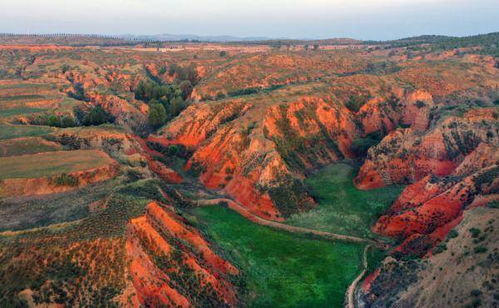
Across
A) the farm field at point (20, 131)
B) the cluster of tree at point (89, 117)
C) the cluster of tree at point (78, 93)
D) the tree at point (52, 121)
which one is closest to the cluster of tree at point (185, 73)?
the cluster of tree at point (78, 93)

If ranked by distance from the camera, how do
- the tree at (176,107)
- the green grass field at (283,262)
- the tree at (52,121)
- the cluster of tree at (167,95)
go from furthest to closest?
the tree at (176,107), the cluster of tree at (167,95), the tree at (52,121), the green grass field at (283,262)

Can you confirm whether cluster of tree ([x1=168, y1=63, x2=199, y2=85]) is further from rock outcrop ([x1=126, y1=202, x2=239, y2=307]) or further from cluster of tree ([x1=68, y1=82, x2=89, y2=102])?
rock outcrop ([x1=126, y1=202, x2=239, y2=307])

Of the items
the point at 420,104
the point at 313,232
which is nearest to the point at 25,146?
the point at 313,232

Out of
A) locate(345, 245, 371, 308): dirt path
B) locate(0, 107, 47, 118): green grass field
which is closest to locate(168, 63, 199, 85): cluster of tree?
locate(0, 107, 47, 118): green grass field

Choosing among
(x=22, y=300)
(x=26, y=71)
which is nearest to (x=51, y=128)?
(x=22, y=300)

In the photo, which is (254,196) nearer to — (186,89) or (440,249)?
(440,249)

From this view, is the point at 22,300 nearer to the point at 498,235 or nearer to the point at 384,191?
the point at 498,235

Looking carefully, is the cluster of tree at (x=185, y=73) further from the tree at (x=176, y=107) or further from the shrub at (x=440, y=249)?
the shrub at (x=440, y=249)
